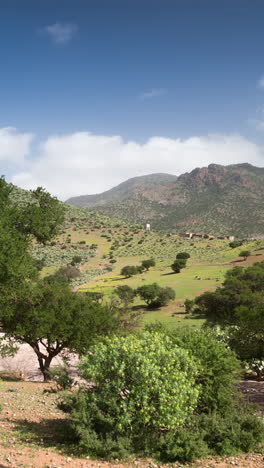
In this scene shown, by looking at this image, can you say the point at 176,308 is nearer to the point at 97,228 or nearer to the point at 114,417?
the point at 114,417

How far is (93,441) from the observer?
9984mm

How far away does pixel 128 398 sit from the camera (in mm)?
10531

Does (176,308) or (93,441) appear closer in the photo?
(93,441)

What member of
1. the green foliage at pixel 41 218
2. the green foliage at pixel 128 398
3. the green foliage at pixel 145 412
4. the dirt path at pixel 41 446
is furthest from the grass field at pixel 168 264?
the green foliage at pixel 128 398

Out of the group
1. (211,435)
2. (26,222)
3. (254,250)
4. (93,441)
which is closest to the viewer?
(93,441)

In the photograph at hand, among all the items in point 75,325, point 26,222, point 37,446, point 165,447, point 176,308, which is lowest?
point 176,308

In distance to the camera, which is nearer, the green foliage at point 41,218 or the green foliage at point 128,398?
the green foliage at point 128,398

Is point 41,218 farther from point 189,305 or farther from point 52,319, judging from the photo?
point 189,305

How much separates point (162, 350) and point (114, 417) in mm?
2555

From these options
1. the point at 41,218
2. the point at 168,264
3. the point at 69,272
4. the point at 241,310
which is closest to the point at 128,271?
the point at 69,272

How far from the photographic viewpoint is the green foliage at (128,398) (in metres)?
9.99

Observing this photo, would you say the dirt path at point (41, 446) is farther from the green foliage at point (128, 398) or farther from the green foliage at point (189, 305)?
the green foliage at point (189, 305)

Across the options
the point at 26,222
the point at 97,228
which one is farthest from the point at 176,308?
the point at 97,228

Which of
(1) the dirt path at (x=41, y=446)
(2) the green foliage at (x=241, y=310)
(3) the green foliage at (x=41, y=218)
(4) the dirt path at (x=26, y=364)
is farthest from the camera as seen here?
(4) the dirt path at (x=26, y=364)
